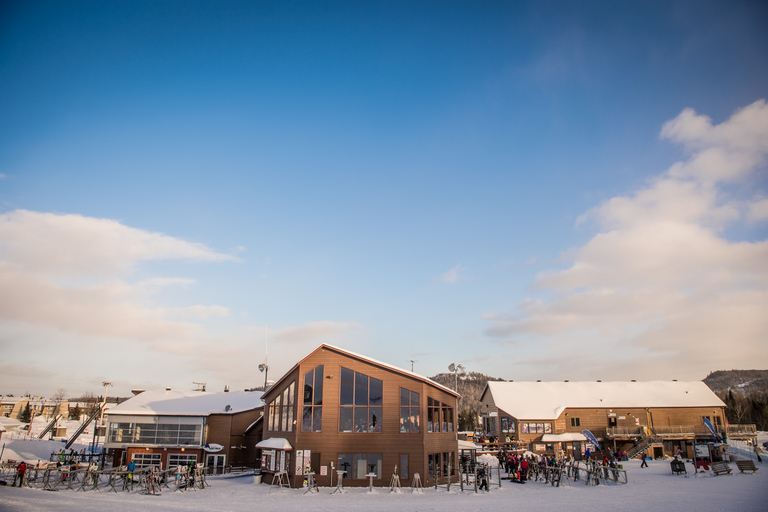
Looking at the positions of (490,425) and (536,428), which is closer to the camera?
(536,428)

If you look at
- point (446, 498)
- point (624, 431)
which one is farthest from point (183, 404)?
point (624, 431)

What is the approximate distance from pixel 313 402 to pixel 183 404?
709 inches

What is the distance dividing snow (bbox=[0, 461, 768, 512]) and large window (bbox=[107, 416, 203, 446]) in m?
11.2

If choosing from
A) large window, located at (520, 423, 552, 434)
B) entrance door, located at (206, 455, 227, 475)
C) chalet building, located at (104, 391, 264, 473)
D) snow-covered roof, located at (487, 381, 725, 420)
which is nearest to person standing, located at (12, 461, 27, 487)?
chalet building, located at (104, 391, 264, 473)

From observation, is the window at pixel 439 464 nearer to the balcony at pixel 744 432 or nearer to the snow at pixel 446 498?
the snow at pixel 446 498

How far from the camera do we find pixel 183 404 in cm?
4275

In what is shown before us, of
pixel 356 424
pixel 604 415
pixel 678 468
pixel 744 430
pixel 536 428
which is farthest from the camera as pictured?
pixel 604 415

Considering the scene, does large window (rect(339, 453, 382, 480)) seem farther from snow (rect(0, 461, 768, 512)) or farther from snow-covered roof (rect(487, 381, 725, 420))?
snow-covered roof (rect(487, 381, 725, 420))

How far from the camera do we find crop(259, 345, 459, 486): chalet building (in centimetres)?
2981

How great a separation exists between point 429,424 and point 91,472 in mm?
19767

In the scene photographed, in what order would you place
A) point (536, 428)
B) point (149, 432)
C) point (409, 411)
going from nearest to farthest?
point (409, 411) → point (149, 432) → point (536, 428)

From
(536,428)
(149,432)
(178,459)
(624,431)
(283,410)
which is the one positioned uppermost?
(283,410)

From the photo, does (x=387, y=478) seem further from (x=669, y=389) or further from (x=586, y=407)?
(x=669, y=389)

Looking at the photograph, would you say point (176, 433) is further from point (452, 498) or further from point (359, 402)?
point (452, 498)
